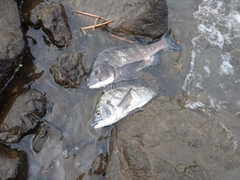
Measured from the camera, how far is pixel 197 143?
14.0ft

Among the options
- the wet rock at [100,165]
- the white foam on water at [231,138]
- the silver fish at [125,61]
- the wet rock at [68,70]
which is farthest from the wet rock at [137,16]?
the wet rock at [100,165]

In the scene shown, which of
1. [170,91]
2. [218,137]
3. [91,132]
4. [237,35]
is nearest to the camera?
[218,137]

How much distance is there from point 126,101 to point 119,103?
0.15m

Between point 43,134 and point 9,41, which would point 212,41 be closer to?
point 43,134

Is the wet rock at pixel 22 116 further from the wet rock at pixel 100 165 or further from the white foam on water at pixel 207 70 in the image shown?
the white foam on water at pixel 207 70

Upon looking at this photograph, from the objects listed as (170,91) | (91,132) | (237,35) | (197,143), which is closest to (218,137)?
(197,143)

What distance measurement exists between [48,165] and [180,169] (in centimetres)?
227

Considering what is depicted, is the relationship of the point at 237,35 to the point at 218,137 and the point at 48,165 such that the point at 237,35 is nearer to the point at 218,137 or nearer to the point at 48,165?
the point at 218,137

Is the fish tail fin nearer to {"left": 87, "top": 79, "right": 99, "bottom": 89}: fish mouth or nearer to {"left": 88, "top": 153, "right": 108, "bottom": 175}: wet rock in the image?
{"left": 87, "top": 79, "right": 99, "bottom": 89}: fish mouth

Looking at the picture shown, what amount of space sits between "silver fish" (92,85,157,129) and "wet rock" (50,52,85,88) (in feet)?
2.30

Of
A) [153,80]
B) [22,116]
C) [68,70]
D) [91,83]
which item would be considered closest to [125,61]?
[153,80]

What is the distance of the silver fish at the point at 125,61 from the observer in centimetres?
499

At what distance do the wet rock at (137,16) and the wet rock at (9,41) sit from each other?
1.47 meters

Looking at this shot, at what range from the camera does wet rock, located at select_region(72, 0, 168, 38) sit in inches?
212
